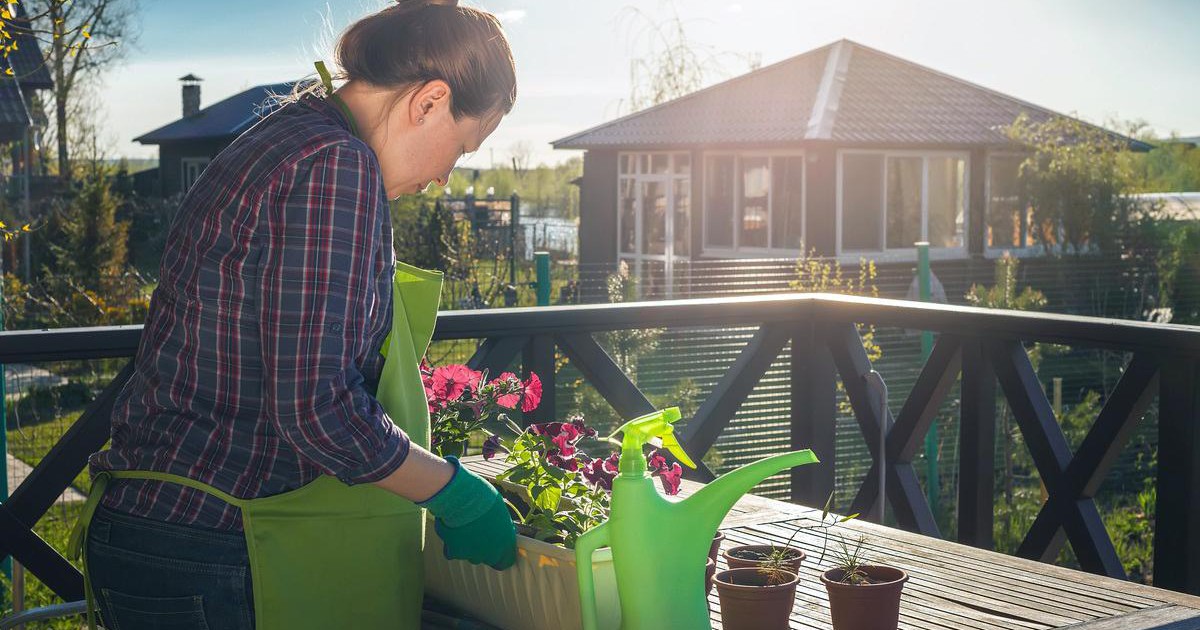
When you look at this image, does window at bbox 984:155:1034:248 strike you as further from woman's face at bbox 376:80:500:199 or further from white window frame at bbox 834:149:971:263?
woman's face at bbox 376:80:500:199

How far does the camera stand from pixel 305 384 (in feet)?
3.82

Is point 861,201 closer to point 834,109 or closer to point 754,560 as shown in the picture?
point 834,109

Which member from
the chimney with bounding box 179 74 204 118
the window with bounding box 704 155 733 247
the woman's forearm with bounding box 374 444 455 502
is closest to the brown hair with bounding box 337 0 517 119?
the woman's forearm with bounding box 374 444 455 502

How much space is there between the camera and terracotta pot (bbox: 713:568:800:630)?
1.32 meters

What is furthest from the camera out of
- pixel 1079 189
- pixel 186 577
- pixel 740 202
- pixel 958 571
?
pixel 740 202

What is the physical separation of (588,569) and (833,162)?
1455cm

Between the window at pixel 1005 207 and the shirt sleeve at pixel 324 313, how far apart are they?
16277mm

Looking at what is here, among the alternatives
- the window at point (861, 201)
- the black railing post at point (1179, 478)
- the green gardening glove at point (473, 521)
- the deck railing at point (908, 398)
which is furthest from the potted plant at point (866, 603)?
the window at point (861, 201)

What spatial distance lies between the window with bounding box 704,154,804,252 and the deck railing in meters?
12.3

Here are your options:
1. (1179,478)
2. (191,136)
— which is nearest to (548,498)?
(1179,478)

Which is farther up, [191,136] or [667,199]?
[191,136]

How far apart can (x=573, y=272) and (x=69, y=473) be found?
5.25 metres

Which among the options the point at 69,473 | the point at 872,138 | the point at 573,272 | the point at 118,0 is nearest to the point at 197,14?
the point at 118,0

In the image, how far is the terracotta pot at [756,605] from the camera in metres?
1.32
